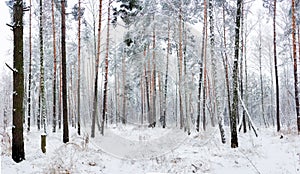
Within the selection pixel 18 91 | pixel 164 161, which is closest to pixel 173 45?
pixel 164 161

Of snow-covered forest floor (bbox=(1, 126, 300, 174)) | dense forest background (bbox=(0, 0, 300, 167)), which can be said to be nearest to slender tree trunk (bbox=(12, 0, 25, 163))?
snow-covered forest floor (bbox=(1, 126, 300, 174))

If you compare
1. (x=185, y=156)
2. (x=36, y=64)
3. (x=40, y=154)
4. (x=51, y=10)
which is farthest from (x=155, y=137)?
(x=36, y=64)

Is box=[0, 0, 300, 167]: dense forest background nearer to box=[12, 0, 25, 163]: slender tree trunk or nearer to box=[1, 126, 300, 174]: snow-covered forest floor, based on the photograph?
box=[1, 126, 300, 174]: snow-covered forest floor

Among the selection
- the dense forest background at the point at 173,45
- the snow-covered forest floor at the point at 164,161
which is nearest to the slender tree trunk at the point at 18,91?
the snow-covered forest floor at the point at 164,161

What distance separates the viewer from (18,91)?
26.1ft

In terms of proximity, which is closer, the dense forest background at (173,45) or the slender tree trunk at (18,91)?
Answer: the slender tree trunk at (18,91)

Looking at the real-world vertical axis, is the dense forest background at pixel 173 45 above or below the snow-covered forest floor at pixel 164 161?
above

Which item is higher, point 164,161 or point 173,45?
point 173,45

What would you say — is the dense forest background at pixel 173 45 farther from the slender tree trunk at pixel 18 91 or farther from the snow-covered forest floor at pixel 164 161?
the slender tree trunk at pixel 18 91

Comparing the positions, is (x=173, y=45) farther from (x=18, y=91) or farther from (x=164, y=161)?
(x=18, y=91)

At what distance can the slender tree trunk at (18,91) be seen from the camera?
7820 mm

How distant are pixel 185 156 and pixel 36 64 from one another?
1033 inches

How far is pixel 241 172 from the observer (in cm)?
830

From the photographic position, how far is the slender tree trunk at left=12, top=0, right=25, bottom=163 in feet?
25.7
